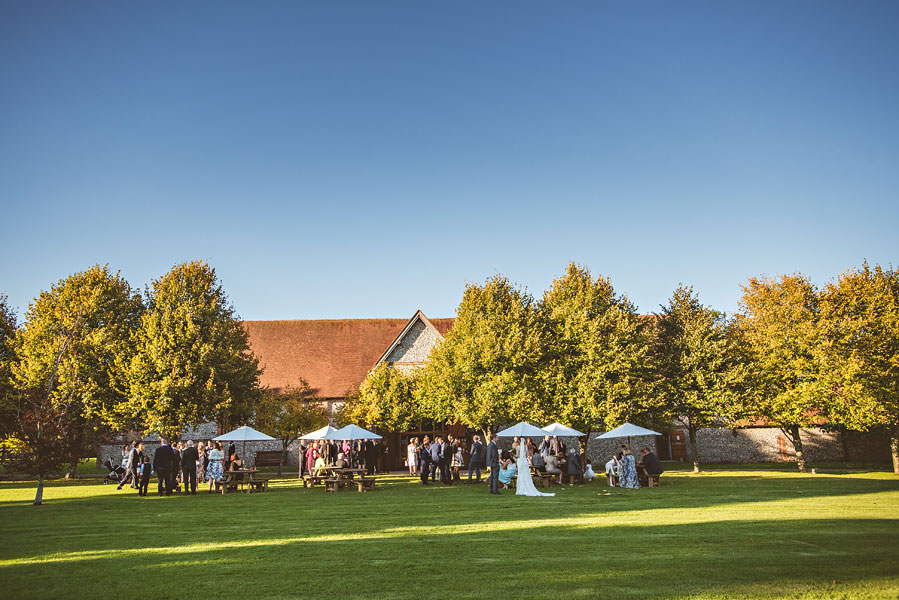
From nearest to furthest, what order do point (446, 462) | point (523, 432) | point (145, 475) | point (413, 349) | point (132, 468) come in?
point (145, 475) → point (523, 432) → point (446, 462) → point (132, 468) → point (413, 349)

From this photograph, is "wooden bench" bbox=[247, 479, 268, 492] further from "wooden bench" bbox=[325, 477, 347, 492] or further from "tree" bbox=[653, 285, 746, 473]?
"tree" bbox=[653, 285, 746, 473]

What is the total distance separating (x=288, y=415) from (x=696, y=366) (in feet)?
74.8

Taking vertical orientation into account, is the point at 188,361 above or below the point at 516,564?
above

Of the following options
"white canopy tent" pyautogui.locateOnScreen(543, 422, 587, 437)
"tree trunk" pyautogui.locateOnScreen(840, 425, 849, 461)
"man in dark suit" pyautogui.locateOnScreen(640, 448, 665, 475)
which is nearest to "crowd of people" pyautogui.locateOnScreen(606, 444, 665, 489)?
"man in dark suit" pyautogui.locateOnScreen(640, 448, 665, 475)

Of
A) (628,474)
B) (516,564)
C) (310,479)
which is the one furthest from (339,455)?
(516,564)

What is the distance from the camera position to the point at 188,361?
2775 centimetres

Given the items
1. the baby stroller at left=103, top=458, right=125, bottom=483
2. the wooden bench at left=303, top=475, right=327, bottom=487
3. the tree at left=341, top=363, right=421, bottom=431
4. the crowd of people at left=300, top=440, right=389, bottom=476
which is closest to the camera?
the wooden bench at left=303, top=475, right=327, bottom=487

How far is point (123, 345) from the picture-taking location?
29188 millimetres

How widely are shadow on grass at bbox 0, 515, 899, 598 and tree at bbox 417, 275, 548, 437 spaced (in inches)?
724

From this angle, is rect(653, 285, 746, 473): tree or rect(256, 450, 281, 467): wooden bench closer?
rect(653, 285, 746, 473): tree

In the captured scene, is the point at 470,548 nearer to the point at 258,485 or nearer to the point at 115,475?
the point at 258,485

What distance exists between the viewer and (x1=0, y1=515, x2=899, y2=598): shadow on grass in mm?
6402

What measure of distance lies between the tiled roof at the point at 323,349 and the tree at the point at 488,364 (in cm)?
822

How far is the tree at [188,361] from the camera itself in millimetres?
27172
